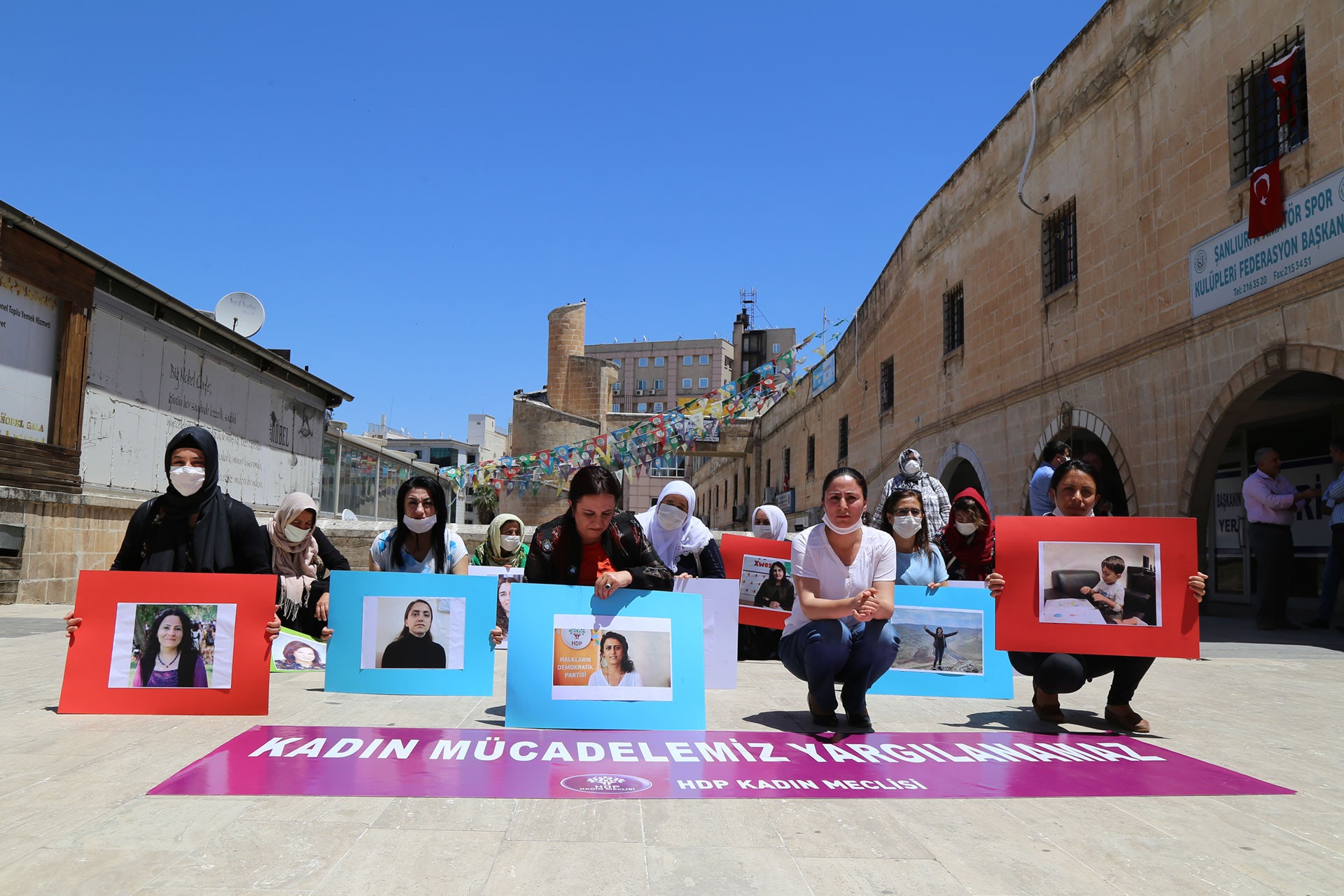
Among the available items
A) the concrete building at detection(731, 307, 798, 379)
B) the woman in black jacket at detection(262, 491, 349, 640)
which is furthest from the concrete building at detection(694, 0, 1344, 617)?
the concrete building at detection(731, 307, 798, 379)

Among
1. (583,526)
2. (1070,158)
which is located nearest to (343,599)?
(583,526)

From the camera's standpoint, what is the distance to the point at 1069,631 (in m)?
Result: 5.07

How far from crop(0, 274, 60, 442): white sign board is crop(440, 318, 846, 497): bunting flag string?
48.4 ft

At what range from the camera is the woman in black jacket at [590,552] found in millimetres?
5031

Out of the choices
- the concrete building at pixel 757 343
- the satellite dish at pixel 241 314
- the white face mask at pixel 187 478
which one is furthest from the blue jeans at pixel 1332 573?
the concrete building at pixel 757 343

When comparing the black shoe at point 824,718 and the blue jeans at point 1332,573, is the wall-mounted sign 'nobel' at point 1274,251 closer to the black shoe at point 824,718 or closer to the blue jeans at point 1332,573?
the blue jeans at point 1332,573

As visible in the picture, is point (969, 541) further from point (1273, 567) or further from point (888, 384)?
point (888, 384)

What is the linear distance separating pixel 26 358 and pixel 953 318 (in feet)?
48.6

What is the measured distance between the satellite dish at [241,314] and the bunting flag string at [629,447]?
861cm

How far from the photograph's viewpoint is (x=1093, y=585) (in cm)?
508

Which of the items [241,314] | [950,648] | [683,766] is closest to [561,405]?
[241,314]

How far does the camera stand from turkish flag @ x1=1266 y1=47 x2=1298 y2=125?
947 cm

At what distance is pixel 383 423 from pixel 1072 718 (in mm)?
91293

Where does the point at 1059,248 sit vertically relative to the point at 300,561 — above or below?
above
